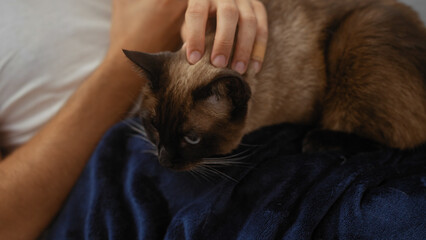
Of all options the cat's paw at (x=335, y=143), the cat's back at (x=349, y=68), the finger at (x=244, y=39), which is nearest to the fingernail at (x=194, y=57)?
the finger at (x=244, y=39)

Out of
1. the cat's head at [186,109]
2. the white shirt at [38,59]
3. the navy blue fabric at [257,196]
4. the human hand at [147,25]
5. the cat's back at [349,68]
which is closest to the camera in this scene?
the navy blue fabric at [257,196]

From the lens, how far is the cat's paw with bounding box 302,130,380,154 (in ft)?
3.57

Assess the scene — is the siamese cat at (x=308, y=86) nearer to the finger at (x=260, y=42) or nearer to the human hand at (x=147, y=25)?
the finger at (x=260, y=42)

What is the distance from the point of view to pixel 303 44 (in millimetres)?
1160

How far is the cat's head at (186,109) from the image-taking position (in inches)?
36.2

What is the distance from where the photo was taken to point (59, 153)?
1.10m

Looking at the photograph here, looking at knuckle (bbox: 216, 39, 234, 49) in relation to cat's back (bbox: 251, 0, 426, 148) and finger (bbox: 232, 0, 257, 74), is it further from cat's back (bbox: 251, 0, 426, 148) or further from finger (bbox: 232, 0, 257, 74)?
cat's back (bbox: 251, 0, 426, 148)

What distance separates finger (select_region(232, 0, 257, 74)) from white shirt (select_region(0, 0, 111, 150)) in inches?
26.6

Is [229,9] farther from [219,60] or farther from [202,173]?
[202,173]

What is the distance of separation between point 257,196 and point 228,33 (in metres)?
0.53

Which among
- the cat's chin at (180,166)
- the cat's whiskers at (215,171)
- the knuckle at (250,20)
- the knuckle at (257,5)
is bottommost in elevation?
the cat's whiskers at (215,171)

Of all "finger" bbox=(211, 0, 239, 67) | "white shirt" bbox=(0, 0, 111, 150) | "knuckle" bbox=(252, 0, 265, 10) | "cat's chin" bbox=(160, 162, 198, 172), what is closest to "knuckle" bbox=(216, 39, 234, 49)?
"finger" bbox=(211, 0, 239, 67)

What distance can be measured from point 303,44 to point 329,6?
0.67 ft

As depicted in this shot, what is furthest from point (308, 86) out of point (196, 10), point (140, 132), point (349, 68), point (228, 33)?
point (140, 132)
